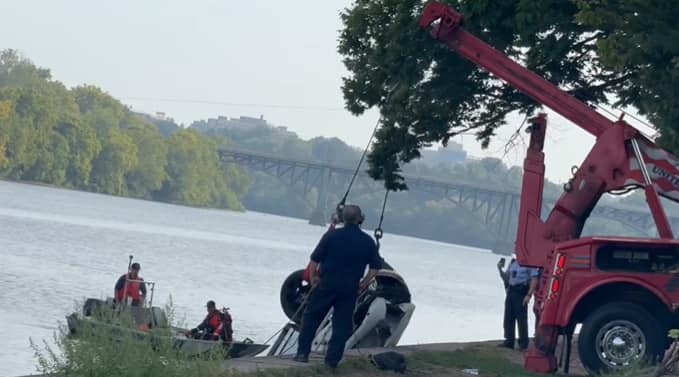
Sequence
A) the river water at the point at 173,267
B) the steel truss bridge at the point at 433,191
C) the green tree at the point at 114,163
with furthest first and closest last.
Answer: the green tree at the point at 114,163
the steel truss bridge at the point at 433,191
the river water at the point at 173,267

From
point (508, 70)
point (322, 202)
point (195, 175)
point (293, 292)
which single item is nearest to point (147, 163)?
point (195, 175)

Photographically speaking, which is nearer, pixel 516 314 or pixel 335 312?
pixel 335 312

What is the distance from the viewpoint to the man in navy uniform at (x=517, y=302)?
71.9ft

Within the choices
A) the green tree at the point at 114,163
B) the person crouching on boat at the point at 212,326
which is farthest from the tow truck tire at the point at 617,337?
the green tree at the point at 114,163

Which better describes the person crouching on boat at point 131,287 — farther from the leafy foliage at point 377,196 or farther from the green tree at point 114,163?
the green tree at point 114,163

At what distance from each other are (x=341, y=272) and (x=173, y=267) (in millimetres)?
44368

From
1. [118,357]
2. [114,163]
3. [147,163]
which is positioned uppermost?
[147,163]

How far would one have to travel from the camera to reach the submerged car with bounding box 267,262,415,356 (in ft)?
64.1

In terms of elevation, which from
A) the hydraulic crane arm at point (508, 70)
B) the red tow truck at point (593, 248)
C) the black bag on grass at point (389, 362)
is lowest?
the black bag on grass at point (389, 362)

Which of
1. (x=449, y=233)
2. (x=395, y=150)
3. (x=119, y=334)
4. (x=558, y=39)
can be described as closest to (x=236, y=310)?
(x=395, y=150)

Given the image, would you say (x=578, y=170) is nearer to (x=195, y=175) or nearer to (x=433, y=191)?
(x=433, y=191)

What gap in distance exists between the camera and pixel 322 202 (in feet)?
363

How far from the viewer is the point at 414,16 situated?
2228cm

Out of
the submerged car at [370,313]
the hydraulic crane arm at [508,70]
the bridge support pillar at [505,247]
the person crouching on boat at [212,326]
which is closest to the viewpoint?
the hydraulic crane arm at [508,70]
